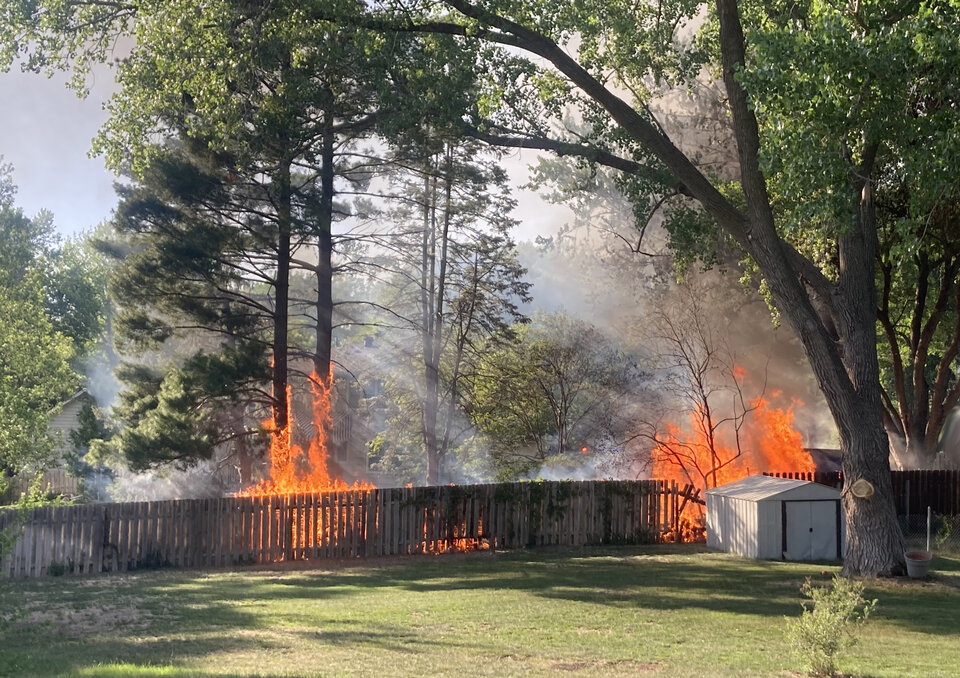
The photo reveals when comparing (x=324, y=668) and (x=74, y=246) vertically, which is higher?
(x=74, y=246)

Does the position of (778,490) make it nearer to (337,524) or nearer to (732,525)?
(732,525)

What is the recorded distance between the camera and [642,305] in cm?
4228

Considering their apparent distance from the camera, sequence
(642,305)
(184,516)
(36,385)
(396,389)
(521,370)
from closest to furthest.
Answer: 1. (184,516)
2. (36,385)
3. (521,370)
4. (396,389)
5. (642,305)

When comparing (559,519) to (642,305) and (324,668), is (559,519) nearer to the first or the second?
(324,668)

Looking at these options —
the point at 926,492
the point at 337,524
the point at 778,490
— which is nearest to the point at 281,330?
the point at 337,524

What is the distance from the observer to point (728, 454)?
2645cm

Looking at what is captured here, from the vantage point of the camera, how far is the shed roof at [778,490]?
64.3 ft

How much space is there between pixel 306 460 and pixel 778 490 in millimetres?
13480

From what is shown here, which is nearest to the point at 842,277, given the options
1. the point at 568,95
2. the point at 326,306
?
the point at 568,95

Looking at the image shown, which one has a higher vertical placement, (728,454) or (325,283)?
(325,283)

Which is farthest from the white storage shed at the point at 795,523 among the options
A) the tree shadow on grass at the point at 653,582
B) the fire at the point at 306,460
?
the fire at the point at 306,460

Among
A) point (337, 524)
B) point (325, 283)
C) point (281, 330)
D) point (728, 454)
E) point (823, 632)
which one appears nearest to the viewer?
point (823, 632)

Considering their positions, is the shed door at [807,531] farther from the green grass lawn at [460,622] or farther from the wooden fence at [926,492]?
the wooden fence at [926,492]

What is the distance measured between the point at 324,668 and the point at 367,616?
143 inches
